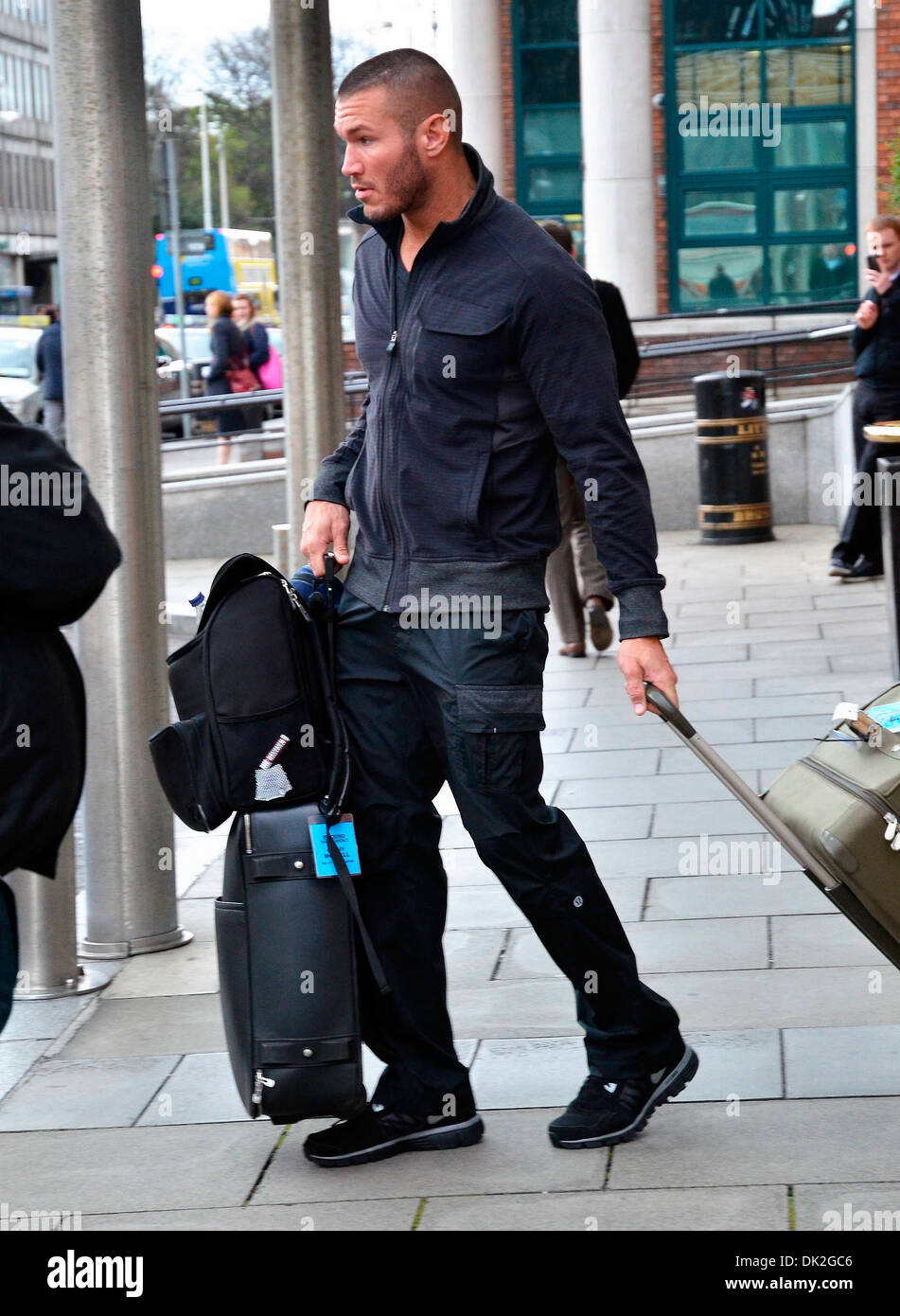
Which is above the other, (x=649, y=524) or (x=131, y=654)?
(x=649, y=524)

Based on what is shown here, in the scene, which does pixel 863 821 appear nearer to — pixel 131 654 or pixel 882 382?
pixel 131 654

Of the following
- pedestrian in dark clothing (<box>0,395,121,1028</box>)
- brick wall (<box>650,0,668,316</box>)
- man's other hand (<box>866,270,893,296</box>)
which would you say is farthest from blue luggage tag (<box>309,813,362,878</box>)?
brick wall (<box>650,0,668,316</box>)

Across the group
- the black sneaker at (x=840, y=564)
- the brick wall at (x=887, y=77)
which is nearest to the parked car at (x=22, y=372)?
the brick wall at (x=887, y=77)

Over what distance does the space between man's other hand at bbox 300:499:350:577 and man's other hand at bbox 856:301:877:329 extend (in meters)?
7.00

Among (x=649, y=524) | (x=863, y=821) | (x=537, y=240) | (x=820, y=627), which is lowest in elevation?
(x=820, y=627)

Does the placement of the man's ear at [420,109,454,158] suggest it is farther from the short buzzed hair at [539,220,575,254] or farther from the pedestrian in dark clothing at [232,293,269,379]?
the pedestrian in dark clothing at [232,293,269,379]

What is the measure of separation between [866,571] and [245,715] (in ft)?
27.8

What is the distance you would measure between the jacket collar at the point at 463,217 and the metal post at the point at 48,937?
79.0 inches

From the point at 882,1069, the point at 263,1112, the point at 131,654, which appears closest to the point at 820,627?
the point at 131,654

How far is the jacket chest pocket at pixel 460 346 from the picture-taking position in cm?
344

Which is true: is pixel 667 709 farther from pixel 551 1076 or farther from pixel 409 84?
pixel 409 84

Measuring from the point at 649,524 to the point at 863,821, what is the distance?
66 centimetres

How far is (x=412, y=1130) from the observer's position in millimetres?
3688

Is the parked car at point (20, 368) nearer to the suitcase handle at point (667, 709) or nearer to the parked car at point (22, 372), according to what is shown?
the parked car at point (22, 372)
